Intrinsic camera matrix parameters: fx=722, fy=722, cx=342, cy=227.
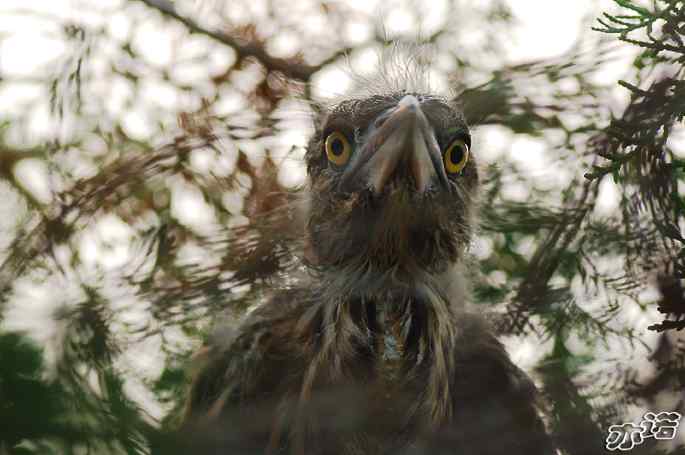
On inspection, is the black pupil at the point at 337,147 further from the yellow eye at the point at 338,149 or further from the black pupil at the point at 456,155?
the black pupil at the point at 456,155

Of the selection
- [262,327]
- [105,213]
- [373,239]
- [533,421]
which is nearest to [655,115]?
[373,239]

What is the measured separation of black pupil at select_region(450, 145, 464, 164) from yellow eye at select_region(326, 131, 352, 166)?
13.3 inches

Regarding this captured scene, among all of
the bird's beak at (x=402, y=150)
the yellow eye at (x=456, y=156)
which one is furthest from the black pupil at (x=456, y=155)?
the bird's beak at (x=402, y=150)

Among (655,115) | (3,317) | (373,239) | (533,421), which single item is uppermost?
(655,115)

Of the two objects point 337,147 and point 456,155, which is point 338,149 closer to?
point 337,147

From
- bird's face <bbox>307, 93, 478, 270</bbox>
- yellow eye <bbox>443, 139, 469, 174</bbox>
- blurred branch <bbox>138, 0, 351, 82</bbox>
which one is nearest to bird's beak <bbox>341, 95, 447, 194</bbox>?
bird's face <bbox>307, 93, 478, 270</bbox>

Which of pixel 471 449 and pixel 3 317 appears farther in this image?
pixel 471 449

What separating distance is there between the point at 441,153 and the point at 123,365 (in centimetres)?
114

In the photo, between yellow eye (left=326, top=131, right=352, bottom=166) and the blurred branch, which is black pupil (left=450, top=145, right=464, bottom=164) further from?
the blurred branch

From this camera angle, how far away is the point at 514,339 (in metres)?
2.49

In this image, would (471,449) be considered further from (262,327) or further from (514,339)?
(262,327)

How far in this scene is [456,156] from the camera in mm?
2373

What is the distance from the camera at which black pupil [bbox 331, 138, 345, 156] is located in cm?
236

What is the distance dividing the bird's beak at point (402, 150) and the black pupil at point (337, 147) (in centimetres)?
16
